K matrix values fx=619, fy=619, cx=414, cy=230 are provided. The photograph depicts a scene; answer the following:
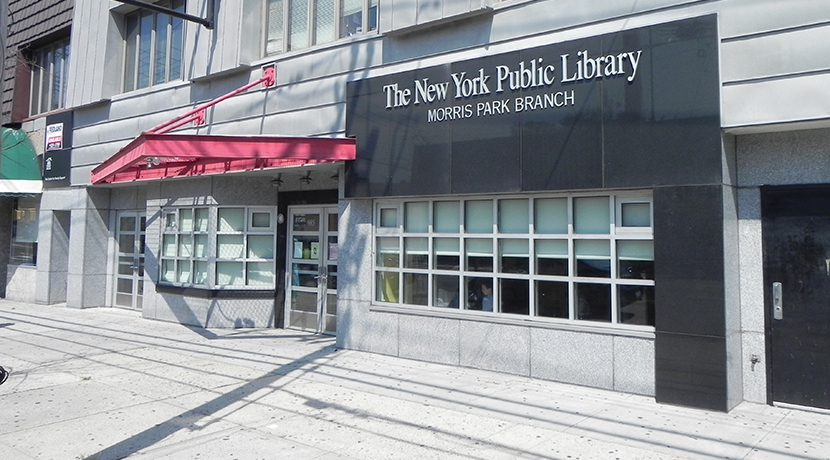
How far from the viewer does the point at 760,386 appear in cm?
693

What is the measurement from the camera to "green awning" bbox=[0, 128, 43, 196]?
16.9 meters

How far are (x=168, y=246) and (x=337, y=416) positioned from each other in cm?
864

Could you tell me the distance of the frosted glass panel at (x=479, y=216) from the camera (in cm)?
881

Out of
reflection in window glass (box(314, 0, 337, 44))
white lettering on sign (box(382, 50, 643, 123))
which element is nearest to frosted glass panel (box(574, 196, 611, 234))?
white lettering on sign (box(382, 50, 643, 123))

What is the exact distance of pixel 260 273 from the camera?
12531mm

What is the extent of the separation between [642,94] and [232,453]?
582cm

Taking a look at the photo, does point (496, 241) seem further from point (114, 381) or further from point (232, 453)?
point (114, 381)

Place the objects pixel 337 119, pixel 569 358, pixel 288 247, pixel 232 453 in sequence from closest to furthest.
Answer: pixel 232 453
pixel 569 358
pixel 337 119
pixel 288 247

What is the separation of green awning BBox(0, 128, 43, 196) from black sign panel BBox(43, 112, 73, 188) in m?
0.48

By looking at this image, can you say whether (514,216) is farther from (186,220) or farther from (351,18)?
(186,220)

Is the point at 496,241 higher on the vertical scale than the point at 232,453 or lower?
higher

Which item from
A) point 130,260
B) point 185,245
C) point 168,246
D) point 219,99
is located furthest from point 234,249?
point 130,260

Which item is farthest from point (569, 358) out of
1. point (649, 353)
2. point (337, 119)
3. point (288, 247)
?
point (288, 247)

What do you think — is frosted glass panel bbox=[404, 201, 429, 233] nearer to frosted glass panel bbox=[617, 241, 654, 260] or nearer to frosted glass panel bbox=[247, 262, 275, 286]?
frosted glass panel bbox=[617, 241, 654, 260]
